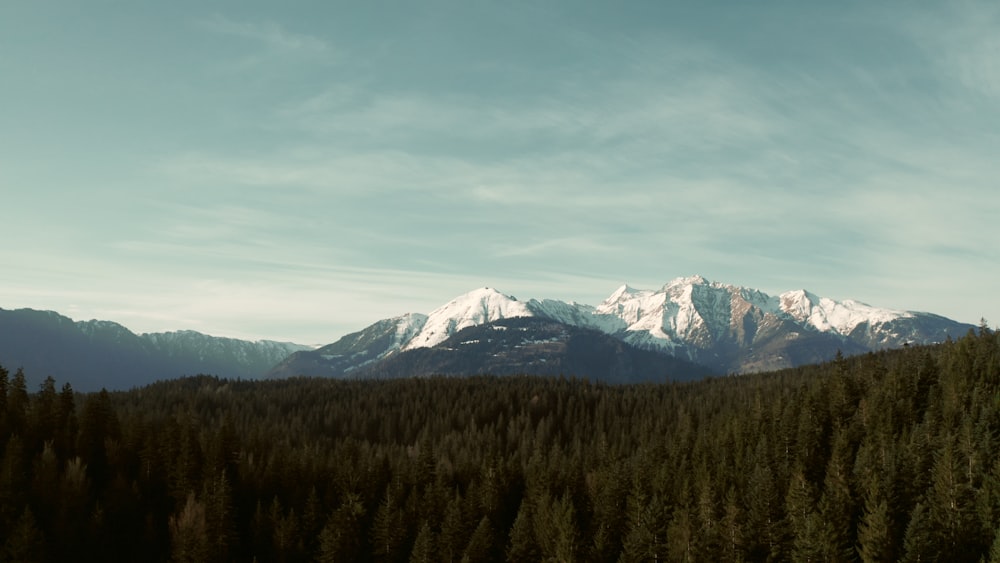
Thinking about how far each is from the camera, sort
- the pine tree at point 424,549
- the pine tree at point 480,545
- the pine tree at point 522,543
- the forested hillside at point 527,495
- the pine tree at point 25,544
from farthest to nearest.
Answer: the pine tree at point 522,543, the pine tree at point 480,545, the pine tree at point 424,549, the forested hillside at point 527,495, the pine tree at point 25,544

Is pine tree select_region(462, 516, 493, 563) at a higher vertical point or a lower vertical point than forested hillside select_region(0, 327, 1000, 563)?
lower

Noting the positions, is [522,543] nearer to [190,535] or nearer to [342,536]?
[342,536]

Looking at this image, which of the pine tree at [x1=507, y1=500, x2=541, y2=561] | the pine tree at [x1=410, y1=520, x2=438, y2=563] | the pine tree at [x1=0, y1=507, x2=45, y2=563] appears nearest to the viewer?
the pine tree at [x1=0, y1=507, x2=45, y2=563]

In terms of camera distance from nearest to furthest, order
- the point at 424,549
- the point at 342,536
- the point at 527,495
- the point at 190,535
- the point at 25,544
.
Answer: the point at 25,544 < the point at 424,549 < the point at 190,535 < the point at 342,536 < the point at 527,495

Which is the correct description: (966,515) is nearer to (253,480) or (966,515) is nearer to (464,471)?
(464,471)

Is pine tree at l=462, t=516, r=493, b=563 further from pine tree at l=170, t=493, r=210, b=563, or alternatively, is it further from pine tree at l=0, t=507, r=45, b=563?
pine tree at l=0, t=507, r=45, b=563

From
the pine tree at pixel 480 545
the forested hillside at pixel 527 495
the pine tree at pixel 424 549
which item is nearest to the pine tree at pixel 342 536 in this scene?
the forested hillside at pixel 527 495

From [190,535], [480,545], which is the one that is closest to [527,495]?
[480,545]

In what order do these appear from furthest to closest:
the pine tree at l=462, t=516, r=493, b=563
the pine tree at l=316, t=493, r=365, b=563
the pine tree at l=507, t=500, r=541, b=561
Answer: the pine tree at l=507, t=500, r=541, b=561 < the pine tree at l=316, t=493, r=365, b=563 < the pine tree at l=462, t=516, r=493, b=563

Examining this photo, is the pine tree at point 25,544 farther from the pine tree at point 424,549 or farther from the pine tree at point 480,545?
the pine tree at point 480,545

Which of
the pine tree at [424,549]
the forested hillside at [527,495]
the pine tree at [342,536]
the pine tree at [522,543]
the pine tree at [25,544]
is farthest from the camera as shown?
the pine tree at [522,543]

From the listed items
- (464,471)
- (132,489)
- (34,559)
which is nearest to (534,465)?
(464,471)

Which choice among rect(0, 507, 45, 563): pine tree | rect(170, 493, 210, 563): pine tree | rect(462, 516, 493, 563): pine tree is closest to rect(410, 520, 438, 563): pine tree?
rect(462, 516, 493, 563): pine tree

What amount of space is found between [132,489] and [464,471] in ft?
248
